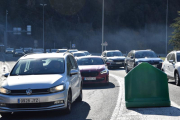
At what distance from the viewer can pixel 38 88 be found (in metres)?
7.84

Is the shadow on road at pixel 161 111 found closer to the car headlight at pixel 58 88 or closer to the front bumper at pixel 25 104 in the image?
the car headlight at pixel 58 88

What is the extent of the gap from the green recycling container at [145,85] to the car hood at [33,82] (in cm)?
191

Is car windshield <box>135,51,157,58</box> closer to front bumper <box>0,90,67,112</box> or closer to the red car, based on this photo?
the red car

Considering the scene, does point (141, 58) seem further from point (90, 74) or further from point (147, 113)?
point (147, 113)

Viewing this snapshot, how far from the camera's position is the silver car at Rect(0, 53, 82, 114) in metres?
7.79

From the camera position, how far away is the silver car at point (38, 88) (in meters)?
7.79

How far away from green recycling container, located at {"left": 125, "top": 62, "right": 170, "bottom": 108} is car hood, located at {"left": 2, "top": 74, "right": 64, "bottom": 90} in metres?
1.91

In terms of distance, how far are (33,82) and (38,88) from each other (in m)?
0.28

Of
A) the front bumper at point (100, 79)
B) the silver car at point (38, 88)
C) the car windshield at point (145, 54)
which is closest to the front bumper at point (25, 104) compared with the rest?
the silver car at point (38, 88)

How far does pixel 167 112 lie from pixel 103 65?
8.59m

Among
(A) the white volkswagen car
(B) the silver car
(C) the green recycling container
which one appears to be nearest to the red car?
(A) the white volkswagen car

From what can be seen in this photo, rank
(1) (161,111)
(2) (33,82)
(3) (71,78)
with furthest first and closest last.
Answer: (3) (71,78)
(1) (161,111)
(2) (33,82)

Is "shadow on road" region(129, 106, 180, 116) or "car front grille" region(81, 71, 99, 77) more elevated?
"car front grille" region(81, 71, 99, 77)

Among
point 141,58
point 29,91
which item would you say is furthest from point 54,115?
point 141,58
